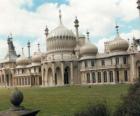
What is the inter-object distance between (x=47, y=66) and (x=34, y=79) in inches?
655

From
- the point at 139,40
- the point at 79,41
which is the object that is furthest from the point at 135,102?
the point at 79,41

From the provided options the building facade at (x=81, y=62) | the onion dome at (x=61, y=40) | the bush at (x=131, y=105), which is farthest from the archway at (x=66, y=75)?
the bush at (x=131, y=105)

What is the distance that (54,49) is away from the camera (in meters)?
84.2

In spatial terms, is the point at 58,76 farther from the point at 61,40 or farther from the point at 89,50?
the point at 89,50

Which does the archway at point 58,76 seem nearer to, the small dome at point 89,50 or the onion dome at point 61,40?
the onion dome at point 61,40

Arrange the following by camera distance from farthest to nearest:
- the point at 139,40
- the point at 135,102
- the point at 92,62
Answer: the point at 92,62 → the point at 139,40 → the point at 135,102

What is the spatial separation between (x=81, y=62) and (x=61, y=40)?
783 cm

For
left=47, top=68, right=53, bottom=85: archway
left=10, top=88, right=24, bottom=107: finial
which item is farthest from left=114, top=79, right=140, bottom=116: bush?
left=47, top=68, right=53, bottom=85: archway

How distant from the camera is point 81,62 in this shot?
7994cm

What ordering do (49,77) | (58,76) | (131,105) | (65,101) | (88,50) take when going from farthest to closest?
1. (49,77)
2. (58,76)
3. (88,50)
4. (65,101)
5. (131,105)

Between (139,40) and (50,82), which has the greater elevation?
(139,40)

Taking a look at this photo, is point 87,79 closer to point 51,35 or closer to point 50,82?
point 50,82

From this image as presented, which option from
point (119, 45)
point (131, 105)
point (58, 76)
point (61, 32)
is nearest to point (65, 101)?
point (131, 105)

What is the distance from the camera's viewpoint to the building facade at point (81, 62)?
231 ft
